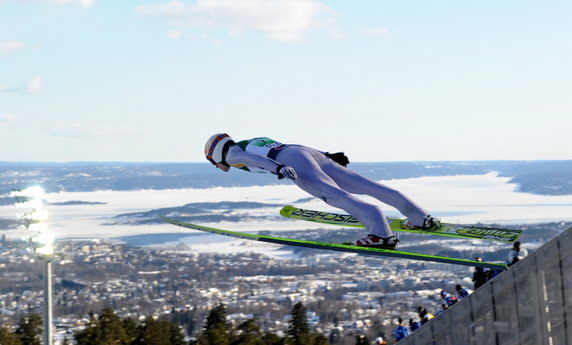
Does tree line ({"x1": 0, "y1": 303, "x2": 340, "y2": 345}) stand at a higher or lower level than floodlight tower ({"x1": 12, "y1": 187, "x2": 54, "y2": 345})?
lower

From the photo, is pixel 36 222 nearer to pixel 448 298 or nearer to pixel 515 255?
pixel 448 298

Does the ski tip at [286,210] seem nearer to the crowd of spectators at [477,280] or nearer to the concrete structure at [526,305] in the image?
the crowd of spectators at [477,280]

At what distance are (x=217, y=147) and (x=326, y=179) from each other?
4.69ft

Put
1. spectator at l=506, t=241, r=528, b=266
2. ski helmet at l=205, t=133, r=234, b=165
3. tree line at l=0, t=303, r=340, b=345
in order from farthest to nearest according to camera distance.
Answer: tree line at l=0, t=303, r=340, b=345 → spectator at l=506, t=241, r=528, b=266 → ski helmet at l=205, t=133, r=234, b=165

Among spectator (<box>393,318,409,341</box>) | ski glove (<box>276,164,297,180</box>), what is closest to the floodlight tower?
spectator (<box>393,318,409,341</box>)

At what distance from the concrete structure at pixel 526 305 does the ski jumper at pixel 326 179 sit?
12.5 ft

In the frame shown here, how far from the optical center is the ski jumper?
9141 millimetres

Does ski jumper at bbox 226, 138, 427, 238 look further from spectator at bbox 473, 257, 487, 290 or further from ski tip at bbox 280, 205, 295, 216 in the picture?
spectator at bbox 473, 257, 487, 290

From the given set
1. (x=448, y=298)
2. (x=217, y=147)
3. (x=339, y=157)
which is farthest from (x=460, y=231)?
(x=448, y=298)

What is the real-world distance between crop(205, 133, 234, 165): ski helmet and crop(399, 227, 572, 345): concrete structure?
569 cm

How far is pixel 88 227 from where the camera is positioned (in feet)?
611

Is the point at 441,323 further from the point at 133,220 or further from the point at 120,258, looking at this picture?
the point at 133,220

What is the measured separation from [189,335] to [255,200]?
101 meters

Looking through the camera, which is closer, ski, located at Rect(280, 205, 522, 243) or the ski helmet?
the ski helmet
